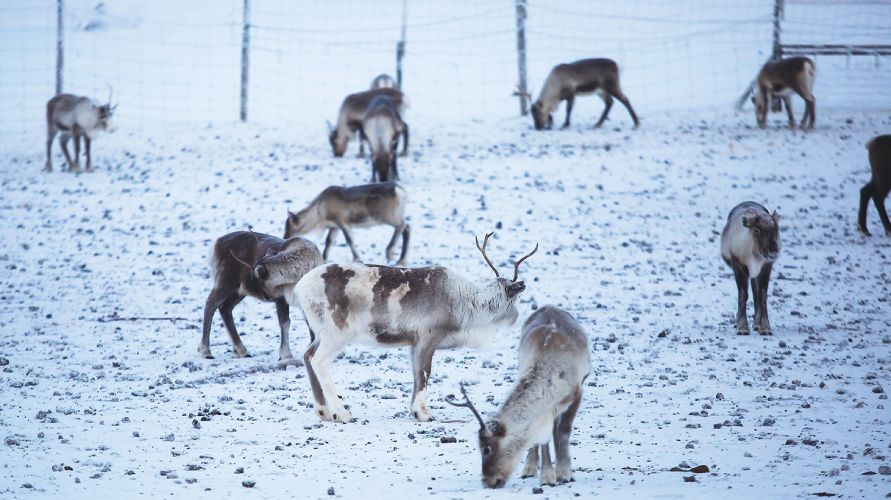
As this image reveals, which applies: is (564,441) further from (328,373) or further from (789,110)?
(789,110)

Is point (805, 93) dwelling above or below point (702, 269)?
above

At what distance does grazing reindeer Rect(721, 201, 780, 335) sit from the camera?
898cm

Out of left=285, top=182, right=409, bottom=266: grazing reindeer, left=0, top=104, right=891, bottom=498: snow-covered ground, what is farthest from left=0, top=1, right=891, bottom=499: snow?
left=285, top=182, right=409, bottom=266: grazing reindeer

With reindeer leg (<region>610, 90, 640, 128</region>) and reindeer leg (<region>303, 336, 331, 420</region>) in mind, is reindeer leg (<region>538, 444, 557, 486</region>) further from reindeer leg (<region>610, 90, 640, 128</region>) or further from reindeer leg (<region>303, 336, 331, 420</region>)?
reindeer leg (<region>610, 90, 640, 128</region>)

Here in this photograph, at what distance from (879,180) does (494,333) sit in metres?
7.23

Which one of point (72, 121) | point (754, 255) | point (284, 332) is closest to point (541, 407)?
point (284, 332)

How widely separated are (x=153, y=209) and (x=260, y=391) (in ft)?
22.4

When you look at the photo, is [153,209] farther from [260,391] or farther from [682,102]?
[682,102]

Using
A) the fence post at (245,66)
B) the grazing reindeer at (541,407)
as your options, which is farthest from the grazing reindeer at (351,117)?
the grazing reindeer at (541,407)

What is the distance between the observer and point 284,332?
27.8 feet

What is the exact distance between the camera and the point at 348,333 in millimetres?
7039

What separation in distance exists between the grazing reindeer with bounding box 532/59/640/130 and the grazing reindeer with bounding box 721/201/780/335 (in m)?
8.77

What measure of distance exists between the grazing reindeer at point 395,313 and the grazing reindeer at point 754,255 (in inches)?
110

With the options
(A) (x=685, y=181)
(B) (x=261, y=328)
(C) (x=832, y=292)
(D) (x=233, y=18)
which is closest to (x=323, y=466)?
(B) (x=261, y=328)
